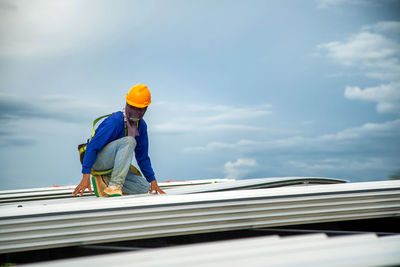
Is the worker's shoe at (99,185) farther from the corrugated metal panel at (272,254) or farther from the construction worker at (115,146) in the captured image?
the corrugated metal panel at (272,254)

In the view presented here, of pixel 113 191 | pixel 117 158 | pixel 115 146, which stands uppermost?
pixel 115 146

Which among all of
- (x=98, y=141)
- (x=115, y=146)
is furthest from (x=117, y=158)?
(x=98, y=141)

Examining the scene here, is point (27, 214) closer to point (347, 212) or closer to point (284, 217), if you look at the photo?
point (284, 217)

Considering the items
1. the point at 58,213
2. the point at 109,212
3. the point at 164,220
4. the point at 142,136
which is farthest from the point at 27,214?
the point at 142,136

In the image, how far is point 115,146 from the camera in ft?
11.5

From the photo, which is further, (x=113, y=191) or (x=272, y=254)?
(x=113, y=191)

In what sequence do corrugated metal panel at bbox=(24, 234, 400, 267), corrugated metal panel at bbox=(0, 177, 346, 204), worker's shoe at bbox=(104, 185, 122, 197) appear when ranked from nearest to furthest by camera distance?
corrugated metal panel at bbox=(24, 234, 400, 267) < worker's shoe at bbox=(104, 185, 122, 197) < corrugated metal panel at bbox=(0, 177, 346, 204)

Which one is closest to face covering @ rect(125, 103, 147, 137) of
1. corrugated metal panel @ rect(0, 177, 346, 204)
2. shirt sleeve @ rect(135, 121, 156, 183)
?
shirt sleeve @ rect(135, 121, 156, 183)

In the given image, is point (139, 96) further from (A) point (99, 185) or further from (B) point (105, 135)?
(A) point (99, 185)

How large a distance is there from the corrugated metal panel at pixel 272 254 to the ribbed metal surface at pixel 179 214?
0.80 m

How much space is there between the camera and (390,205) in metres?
3.13

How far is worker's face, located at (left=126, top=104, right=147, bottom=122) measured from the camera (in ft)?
11.4

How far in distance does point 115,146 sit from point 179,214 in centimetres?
123

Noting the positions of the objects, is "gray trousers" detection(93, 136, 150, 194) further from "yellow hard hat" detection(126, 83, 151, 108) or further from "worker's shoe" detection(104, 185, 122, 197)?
"yellow hard hat" detection(126, 83, 151, 108)
